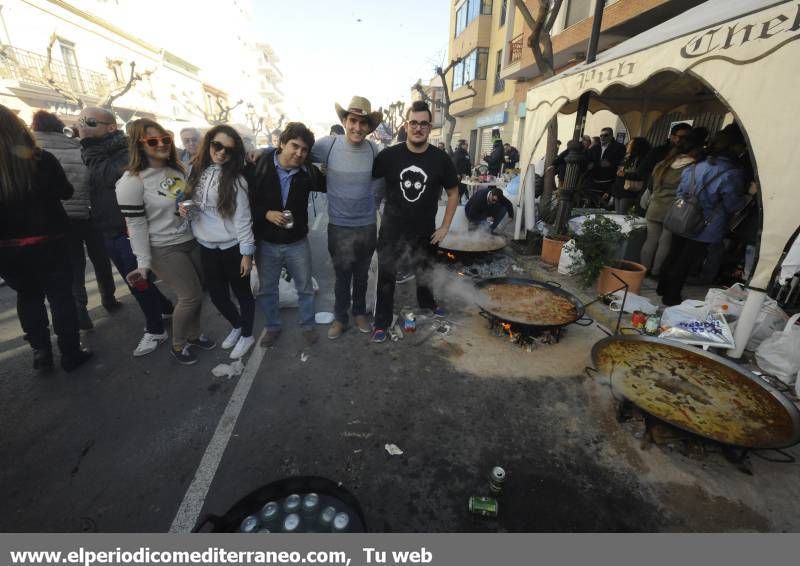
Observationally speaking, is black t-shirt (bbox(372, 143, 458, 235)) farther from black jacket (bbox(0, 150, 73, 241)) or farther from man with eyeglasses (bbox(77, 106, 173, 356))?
black jacket (bbox(0, 150, 73, 241))

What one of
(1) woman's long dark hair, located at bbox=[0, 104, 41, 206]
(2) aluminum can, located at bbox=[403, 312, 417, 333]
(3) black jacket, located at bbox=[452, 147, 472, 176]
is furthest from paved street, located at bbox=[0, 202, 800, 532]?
(3) black jacket, located at bbox=[452, 147, 472, 176]

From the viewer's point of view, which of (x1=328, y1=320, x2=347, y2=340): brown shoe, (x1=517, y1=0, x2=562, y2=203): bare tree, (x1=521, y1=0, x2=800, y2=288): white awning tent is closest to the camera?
(x1=521, y1=0, x2=800, y2=288): white awning tent

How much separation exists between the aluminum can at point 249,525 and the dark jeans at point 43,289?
3279mm

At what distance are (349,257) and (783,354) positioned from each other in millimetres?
4490

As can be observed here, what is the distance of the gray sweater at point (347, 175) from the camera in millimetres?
3678

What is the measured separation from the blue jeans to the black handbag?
468cm

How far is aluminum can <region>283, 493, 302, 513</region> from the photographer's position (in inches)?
70.4

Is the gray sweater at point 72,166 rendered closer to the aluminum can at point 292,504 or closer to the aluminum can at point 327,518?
the aluminum can at point 292,504

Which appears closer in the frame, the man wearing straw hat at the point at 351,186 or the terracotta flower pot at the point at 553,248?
the man wearing straw hat at the point at 351,186

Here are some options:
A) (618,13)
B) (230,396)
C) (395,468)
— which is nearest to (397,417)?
(395,468)

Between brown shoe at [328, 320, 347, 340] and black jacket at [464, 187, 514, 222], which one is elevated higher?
black jacket at [464, 187, 514, 222]

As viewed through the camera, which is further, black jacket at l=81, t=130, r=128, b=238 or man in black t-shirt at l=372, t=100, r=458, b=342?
man in black t-shirt at l=372, t=100, r=458, b=342

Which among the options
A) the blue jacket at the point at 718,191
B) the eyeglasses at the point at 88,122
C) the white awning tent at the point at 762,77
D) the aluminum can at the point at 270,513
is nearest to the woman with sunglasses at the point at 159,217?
the eyeglasses at the point at 88,122
